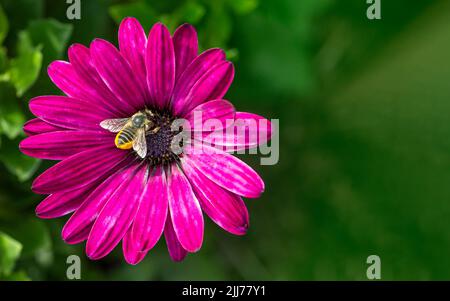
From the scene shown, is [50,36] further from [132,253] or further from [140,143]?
[132,253]

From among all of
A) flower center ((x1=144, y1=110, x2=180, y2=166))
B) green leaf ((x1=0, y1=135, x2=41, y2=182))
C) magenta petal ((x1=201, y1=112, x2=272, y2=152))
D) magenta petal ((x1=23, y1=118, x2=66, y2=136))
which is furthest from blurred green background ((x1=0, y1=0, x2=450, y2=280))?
magenta petal ((x1=201, y1=112, x2=272, y2=152))

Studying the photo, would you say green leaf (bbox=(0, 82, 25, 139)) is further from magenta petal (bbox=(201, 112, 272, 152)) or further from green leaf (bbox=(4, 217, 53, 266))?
magenta petal (bbox=(201, 112, 272, 152))

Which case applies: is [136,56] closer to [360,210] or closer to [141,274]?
[141,274]

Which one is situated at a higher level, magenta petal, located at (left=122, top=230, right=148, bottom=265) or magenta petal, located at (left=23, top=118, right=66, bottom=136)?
magenta petal, located at (left=23, top=118, right=66, bottom=136)

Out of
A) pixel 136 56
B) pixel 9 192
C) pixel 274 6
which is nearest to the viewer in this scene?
pixel 136 56

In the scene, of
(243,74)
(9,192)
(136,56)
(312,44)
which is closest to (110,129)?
(136,56)

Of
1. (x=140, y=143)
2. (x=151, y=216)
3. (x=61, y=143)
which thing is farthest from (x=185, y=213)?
(x=61, y=143)
